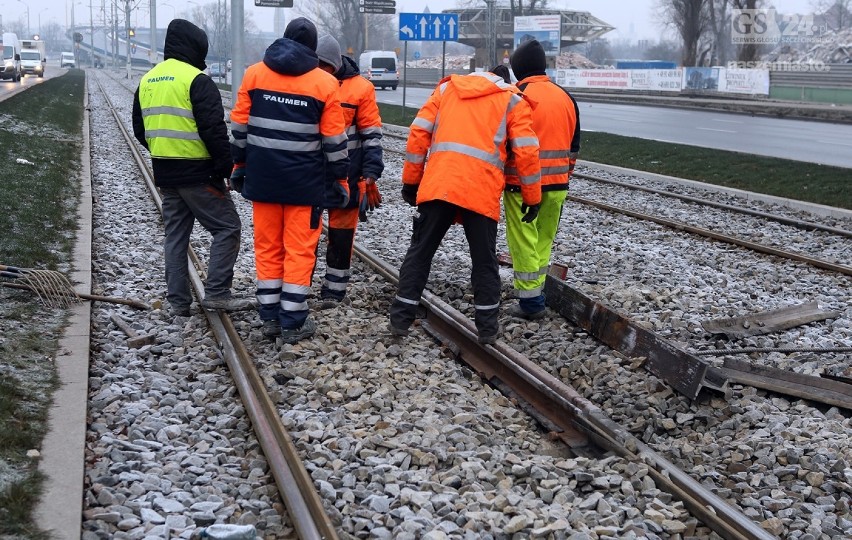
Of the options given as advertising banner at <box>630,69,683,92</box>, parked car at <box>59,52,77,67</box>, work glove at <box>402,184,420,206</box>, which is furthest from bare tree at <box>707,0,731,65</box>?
parked car at <box>59,52,77,67</box>

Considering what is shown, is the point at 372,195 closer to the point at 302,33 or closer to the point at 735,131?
the point at 302,33

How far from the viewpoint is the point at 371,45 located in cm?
10750

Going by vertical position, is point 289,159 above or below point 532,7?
below

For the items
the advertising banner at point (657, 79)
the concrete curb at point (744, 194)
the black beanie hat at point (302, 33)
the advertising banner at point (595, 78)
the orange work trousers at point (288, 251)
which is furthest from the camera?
the advertising banner at point (595, 78)

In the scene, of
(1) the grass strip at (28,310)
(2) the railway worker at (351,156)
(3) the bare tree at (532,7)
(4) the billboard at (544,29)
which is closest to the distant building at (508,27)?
(3) the bare tree at (532,7)

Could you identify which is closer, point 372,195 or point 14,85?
point 372,195

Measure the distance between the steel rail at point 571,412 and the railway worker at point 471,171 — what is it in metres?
0.25

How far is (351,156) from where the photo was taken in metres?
7.32

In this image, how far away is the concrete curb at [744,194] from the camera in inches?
515

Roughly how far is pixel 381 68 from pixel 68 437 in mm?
55279

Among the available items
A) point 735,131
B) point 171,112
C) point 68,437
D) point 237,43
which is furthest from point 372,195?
point 735,131

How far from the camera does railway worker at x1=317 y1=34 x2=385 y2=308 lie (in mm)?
7012

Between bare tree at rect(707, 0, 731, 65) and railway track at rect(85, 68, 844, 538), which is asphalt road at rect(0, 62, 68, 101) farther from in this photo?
bare tree at rect(707, 0, 731, 65)

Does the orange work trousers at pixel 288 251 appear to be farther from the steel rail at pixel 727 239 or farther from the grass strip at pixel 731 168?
the grass strip at pixel 731 168
